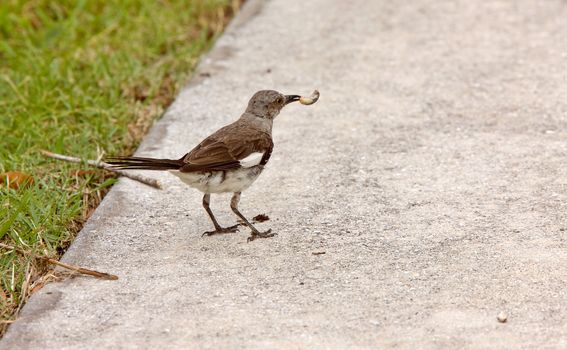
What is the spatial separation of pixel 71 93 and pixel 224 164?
2224mm

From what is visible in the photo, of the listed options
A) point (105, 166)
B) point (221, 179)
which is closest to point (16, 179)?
point (105, 166)

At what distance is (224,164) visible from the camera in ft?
15.9

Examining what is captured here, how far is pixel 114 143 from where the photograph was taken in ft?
20.0

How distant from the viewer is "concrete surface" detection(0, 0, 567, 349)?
400 centimetres

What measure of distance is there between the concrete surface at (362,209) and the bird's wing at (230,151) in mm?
369

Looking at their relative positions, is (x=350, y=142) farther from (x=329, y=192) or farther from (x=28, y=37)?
(x=28, y=37)

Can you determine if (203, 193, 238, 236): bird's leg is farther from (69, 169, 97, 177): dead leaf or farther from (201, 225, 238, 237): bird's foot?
(69, 169, 97, 177): dead leaf

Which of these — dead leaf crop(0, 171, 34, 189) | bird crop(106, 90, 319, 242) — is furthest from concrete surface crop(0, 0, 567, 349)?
dead leaf crop(0, 171, 34, 189)

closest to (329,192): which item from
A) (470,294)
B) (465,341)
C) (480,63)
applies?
(470,294)

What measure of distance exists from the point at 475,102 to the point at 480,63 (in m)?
0.72

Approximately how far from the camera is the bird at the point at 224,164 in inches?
186

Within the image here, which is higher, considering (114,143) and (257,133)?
(257,133)

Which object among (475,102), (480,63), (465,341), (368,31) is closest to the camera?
(465,341)

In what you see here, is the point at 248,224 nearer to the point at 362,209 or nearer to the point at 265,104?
the point at 362,209
